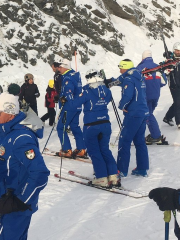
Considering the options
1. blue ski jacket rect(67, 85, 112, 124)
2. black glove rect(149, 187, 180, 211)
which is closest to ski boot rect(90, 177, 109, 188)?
blue ski jacket rect(67, 85, 112, 124)

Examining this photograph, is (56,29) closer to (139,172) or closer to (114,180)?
(139,172)

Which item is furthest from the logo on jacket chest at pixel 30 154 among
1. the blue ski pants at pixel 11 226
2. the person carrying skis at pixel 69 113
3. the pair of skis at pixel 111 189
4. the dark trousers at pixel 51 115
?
the dark trousers at pixel 51 115

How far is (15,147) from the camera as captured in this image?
118 inches

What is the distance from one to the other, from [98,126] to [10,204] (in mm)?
3261

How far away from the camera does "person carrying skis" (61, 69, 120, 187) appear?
5.98m

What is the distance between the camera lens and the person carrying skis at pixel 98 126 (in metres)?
5.98

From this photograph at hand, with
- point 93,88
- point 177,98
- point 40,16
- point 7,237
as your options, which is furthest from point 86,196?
point 40,16

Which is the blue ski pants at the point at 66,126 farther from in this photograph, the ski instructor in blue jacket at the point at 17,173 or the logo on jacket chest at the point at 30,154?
the logo on jacket chest at the point at 30,154

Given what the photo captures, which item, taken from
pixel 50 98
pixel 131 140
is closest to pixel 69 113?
pixel 131 140

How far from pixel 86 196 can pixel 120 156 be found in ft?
4.24

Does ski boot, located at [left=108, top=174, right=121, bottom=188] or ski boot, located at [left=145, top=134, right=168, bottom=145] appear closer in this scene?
ski boot, located at [left=108, top=174, right=121, bottom=188]

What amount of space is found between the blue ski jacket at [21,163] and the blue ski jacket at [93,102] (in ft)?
9.55

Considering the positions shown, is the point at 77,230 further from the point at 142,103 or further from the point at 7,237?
the point at 142,103

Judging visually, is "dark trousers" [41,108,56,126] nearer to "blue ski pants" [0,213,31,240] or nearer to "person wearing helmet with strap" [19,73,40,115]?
"person wearing helmet with strap" [19,73,40,115]
